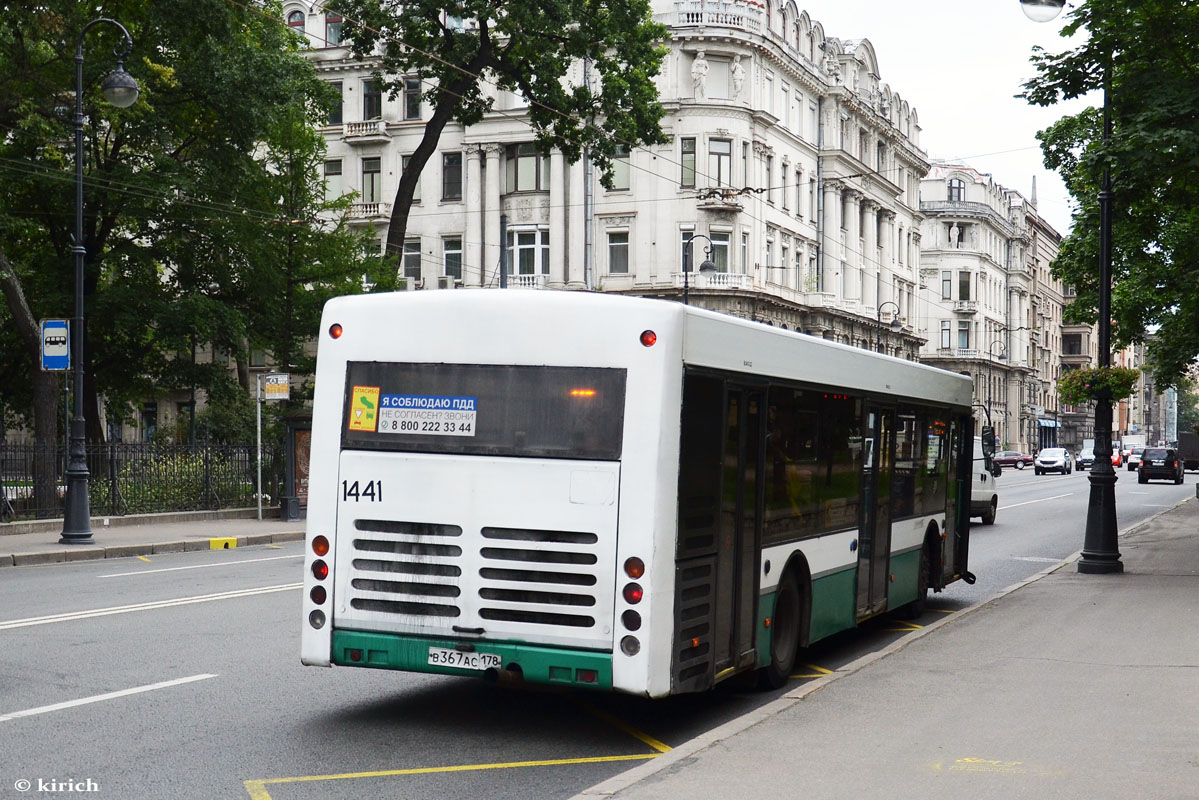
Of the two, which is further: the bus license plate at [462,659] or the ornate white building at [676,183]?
the ornate white building at [676,183]

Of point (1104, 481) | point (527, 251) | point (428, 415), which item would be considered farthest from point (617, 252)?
point (428, 415)

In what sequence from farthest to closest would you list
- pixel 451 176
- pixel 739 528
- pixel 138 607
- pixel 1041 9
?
pixel 451 176 < pixel 1041 9 < pixel 138 607 < pixel 739 528

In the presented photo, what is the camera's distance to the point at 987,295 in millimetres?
111062

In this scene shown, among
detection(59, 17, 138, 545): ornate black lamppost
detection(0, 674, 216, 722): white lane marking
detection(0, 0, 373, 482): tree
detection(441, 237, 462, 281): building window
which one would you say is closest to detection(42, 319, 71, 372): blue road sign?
detection(59, 17, 138, 545): ornate black lamppost

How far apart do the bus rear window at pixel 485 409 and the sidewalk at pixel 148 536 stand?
1341 centimetres

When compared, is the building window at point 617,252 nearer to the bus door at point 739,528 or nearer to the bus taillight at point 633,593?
the bus door at point 739,528

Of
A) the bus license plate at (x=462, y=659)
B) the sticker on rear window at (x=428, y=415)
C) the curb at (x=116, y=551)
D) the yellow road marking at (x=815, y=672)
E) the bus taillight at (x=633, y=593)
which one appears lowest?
the curb at (x=116, y=551)

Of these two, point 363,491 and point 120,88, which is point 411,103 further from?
point 363,491

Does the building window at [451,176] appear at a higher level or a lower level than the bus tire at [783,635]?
higher

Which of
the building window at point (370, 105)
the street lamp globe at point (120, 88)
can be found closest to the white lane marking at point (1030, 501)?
the street lamp globe at point (120, 88)

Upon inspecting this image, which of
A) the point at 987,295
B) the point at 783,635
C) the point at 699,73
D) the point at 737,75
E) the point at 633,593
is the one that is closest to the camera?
the point at 633,593

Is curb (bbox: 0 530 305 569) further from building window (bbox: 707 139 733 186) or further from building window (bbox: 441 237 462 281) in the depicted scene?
building window (bbox: 441 237 462 281)

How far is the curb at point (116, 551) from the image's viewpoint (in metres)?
19.9

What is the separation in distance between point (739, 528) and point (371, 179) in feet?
196
